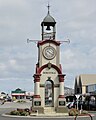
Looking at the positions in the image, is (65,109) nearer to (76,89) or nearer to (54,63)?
(54,63)

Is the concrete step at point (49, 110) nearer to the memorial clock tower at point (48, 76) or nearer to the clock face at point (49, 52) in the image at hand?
the memorial clock tower at point (48, 76)

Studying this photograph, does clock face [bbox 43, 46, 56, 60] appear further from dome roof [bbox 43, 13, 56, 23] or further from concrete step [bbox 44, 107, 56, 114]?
concrete step [bbox 44, 107, 56, 114]

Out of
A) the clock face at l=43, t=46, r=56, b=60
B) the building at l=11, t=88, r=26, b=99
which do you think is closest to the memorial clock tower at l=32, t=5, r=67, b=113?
the clock face at l=43, t=46, r=56, b=60

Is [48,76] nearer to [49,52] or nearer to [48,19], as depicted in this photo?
[49,52]

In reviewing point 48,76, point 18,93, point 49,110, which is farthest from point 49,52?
point 18,93

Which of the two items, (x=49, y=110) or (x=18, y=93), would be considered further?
(x=18, y=93)

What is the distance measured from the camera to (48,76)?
129 ft

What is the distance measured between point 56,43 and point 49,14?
13.7 feet

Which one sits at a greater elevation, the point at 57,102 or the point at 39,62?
the point at 39,62

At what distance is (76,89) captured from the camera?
11731cm

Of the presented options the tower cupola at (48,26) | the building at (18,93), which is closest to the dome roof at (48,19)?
the tower cupola at (48,26)

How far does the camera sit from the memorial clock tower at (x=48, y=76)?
38812 mm

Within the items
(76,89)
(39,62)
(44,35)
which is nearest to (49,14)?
(44,35)

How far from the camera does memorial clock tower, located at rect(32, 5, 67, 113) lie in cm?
3881
